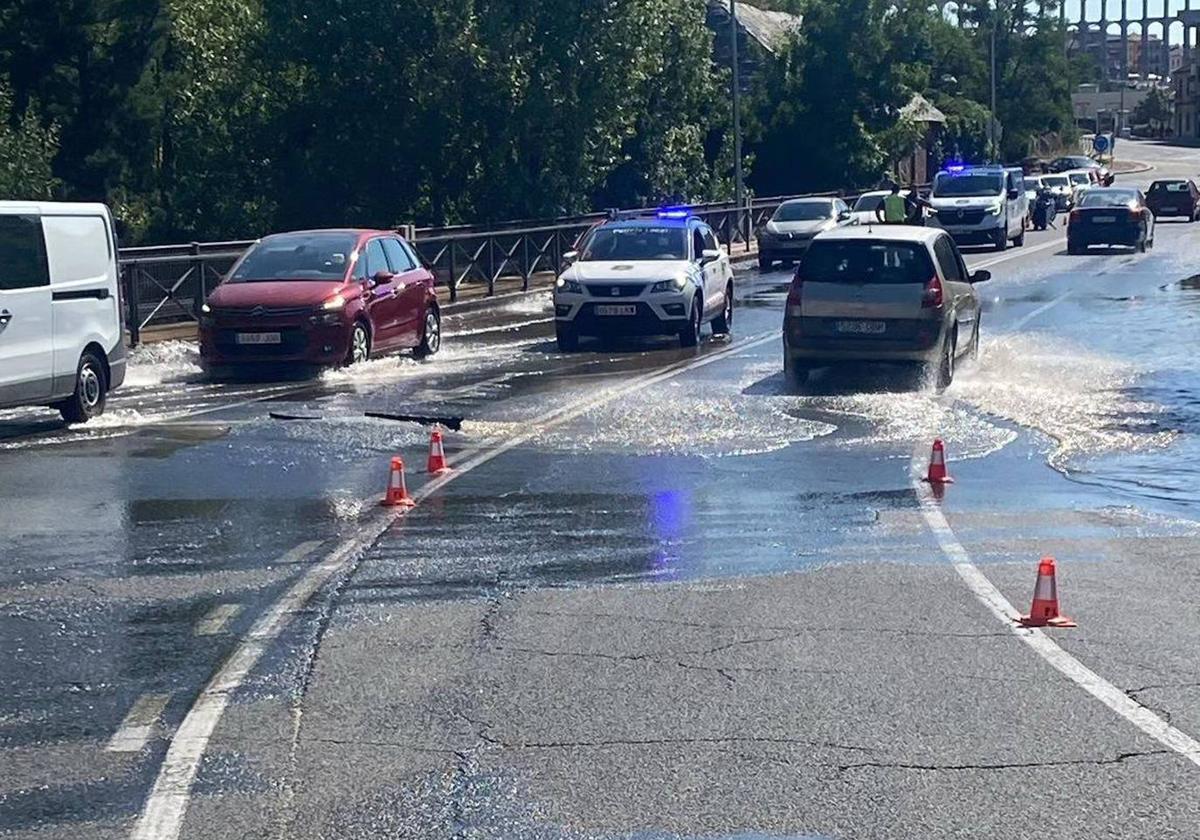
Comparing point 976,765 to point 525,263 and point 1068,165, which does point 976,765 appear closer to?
point 525,263

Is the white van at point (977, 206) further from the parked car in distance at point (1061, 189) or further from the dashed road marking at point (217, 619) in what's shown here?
the dashed road marking at point (217, 619)

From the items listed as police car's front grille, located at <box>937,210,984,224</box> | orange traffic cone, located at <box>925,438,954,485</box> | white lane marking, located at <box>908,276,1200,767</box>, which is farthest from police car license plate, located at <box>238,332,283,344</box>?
police car's front grille, located at <box>937,210,984,224</box>

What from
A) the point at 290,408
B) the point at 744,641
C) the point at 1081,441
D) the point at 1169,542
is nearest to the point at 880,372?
the point at 1081,441

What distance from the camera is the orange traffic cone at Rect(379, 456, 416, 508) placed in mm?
12297

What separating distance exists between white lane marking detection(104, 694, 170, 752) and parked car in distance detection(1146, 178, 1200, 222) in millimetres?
61137

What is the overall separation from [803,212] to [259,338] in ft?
84.1

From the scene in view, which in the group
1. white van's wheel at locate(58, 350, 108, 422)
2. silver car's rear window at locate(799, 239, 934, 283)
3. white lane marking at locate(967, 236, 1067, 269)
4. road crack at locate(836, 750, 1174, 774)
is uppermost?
silver car's rear window at locate(799, 239, 934, 283)

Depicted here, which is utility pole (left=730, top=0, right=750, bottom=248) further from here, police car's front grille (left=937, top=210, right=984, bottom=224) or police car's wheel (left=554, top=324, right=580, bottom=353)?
police car's wheel (left=554, top=324, right=580, bottom=353)

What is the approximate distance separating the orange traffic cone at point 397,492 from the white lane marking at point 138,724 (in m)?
4.79

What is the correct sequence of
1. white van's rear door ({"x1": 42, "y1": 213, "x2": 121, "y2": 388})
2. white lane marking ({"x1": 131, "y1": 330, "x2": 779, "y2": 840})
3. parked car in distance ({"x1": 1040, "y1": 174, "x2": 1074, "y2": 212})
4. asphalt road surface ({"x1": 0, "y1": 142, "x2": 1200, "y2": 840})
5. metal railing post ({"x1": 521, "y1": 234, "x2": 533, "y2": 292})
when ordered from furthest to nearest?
1. parked car in distance ({"x1": 1040, "y1": 174, "x2": 1074, "y2": 212})
2. metal railing post ({"x1": 521, "y1": 234, "x2": 533, "y2": 292})
3. white van's rear door ({"x1": 42, "y1": 213, "x2": 121, "y2": 388})
4. asphalt road surface ({"x1": 0, "y1": 142, "x2": 1200, "y2": 840})
5. white lane marking ({"x1": 131, "y1": 330, "x2": 779, "y2": 840})

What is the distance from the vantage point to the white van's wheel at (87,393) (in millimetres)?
16516

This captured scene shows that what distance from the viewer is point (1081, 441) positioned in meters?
15.5

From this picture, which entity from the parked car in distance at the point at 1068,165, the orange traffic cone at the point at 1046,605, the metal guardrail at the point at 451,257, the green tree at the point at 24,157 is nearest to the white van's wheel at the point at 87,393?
the metal guardrail at the point at 451,257

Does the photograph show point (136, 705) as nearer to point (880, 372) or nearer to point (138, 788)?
point (138, 788)
